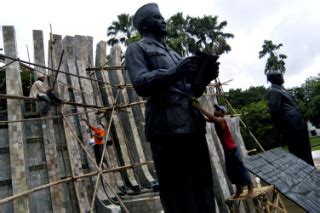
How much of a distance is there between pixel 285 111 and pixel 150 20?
13.4ft

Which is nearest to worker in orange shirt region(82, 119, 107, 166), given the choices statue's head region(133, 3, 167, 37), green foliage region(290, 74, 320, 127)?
statue's head region(133, 3, 167, 37)

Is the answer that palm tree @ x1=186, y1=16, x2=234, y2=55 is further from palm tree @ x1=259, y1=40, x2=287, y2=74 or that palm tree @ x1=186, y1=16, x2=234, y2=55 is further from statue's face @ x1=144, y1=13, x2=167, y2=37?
statue's face @ x1=144, y1=13, x2=167, y2=37

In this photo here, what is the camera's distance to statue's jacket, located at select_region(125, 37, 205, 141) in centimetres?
288

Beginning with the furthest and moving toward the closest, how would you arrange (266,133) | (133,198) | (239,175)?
(266,133)
(133,198)
(239,175)

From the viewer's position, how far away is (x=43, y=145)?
953 cm

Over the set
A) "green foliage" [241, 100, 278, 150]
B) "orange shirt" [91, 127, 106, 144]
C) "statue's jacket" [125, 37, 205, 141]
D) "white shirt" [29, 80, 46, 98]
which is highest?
"green foliage" [241, 100, 278, 150]

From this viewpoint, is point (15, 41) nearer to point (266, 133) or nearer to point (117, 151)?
point (117, 151)

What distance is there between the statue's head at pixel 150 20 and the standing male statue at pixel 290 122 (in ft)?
12.6

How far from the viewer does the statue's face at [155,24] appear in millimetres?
3270

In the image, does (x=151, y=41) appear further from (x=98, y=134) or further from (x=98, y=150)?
(x=98, y=150)

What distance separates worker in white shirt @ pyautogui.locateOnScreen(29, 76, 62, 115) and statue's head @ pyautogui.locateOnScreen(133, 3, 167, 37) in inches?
255

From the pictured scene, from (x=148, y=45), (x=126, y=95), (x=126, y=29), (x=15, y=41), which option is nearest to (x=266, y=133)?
(x=126, y=29)

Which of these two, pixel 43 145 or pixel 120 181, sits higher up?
pixel 43 145

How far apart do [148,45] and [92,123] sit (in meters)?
8.98
